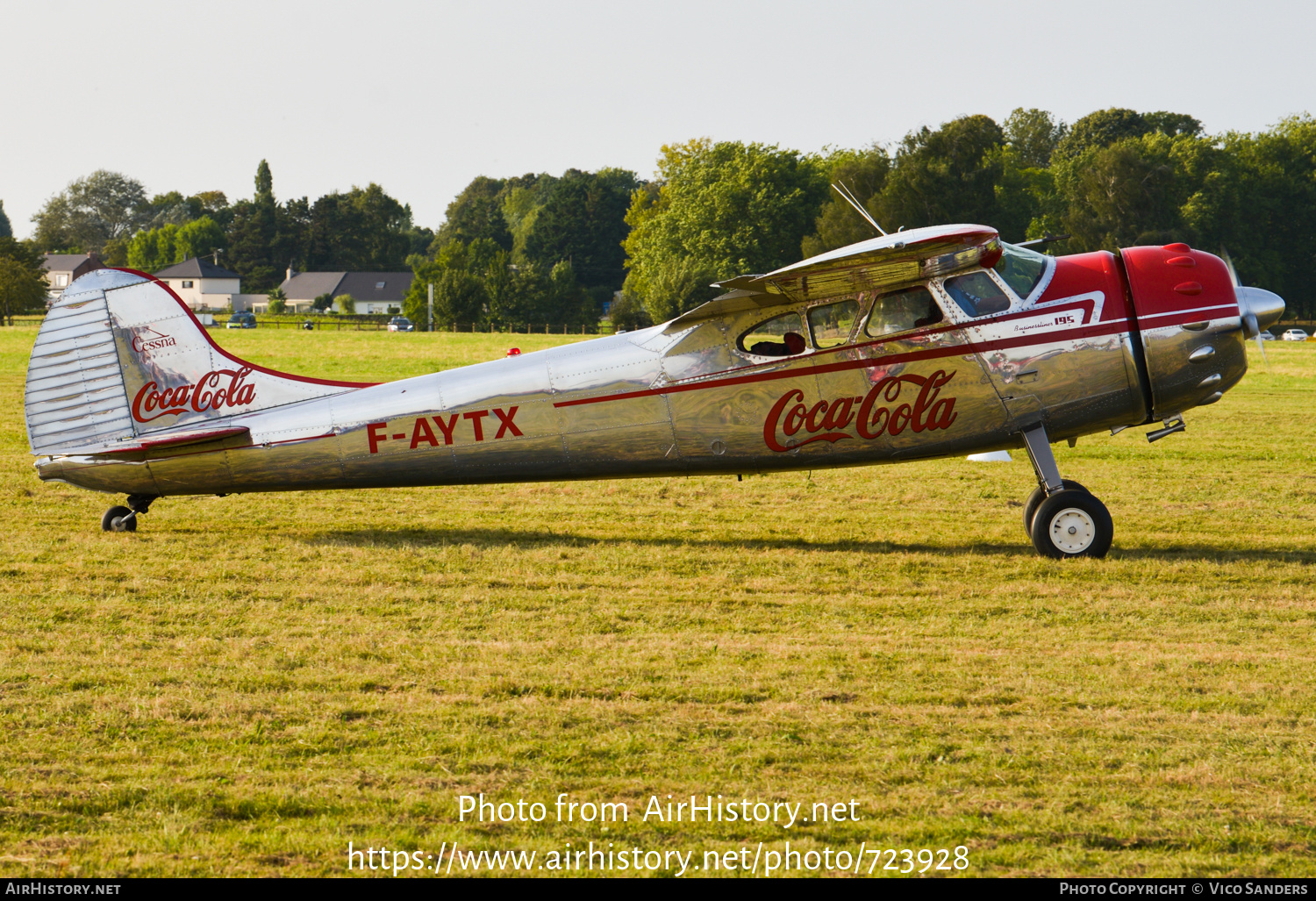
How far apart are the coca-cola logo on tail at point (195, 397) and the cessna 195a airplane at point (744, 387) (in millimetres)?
12

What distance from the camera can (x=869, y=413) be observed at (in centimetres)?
933

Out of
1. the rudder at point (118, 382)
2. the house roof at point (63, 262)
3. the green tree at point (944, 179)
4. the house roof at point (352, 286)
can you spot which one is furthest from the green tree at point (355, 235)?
the rudder at point (118, 382)

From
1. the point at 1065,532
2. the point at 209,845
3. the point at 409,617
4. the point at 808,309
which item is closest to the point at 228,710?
the point at 209,845

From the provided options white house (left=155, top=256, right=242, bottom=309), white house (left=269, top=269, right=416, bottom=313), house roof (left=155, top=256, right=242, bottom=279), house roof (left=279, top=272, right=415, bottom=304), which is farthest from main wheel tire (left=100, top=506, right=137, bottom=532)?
house roof (left=155, top=256, right=242, bottom=279)

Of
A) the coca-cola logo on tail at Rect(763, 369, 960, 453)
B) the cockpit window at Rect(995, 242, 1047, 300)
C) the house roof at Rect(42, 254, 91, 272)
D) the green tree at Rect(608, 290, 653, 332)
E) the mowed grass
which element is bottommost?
the mowed grass

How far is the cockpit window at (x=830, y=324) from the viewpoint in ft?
30.7

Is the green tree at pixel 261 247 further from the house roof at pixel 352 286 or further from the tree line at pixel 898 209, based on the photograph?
the tree line at pixel 898 209

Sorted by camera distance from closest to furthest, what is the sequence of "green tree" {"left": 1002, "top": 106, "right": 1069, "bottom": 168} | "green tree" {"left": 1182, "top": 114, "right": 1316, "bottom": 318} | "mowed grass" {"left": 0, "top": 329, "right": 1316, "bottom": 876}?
"mowed grass" {"left": 0, "top": 329, "right": 1316, "bottom": 876}
"green tree" {"left": 1182, "top": 114, "right": 1316, "bottom": 318}
"green tree" {"left": 1002, "top": 106, "right": 1069, "bottom": 168}

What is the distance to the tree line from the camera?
6788 centimetres

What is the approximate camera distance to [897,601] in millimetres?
7844

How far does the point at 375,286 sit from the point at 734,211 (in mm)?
→ 59893

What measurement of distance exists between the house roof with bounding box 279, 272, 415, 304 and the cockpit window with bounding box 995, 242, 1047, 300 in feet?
412

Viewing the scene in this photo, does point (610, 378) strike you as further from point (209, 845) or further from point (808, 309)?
point (209, 845)

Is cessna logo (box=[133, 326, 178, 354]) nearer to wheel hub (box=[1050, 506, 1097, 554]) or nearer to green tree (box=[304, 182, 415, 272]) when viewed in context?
wheel hub (box=[1050, 506, 1097, 554])
